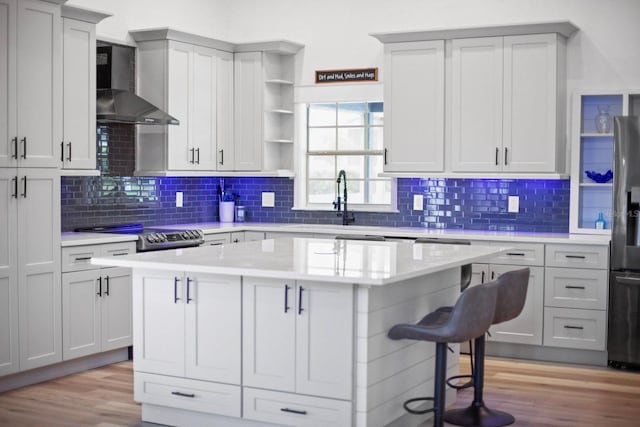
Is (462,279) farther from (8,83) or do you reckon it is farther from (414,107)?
(8,83)

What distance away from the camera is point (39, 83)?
599cm

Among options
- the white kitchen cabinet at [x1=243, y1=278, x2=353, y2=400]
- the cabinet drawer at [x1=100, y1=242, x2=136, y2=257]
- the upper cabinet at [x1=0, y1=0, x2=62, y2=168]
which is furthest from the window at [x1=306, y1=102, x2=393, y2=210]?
the white kitchen cabinet at [x1=243, y1=278, x2=353, y2=400]

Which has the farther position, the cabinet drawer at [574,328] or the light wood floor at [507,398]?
the cabinet drawer at [574,328]

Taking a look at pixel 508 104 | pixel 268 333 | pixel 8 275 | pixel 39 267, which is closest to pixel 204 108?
pixel 39 267

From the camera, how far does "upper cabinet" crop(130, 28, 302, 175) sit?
7625 mm

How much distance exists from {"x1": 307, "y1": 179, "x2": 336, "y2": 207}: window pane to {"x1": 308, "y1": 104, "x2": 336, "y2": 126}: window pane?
1.82 ft

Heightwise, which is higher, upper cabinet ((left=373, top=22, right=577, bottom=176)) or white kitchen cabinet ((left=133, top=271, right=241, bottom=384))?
upper cabinet ((left=373, top=22, right=577, bottom=176))

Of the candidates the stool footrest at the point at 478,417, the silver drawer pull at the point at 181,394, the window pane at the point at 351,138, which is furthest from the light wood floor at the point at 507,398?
the window pane at the point at 351,138

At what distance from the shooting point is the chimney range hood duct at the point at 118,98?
6.94 meters

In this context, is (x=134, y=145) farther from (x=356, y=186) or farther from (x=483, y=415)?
(x=483, y=415)

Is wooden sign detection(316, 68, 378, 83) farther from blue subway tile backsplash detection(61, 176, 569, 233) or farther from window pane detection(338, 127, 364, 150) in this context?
blue subway tile backsplash detection(61, 176, 569, 233)

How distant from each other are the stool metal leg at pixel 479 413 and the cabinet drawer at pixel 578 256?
5.97ft

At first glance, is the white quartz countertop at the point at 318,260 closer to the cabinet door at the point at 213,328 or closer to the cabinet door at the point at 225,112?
the cabinet door at the point at 213,328

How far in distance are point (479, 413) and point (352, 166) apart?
3.71 m
